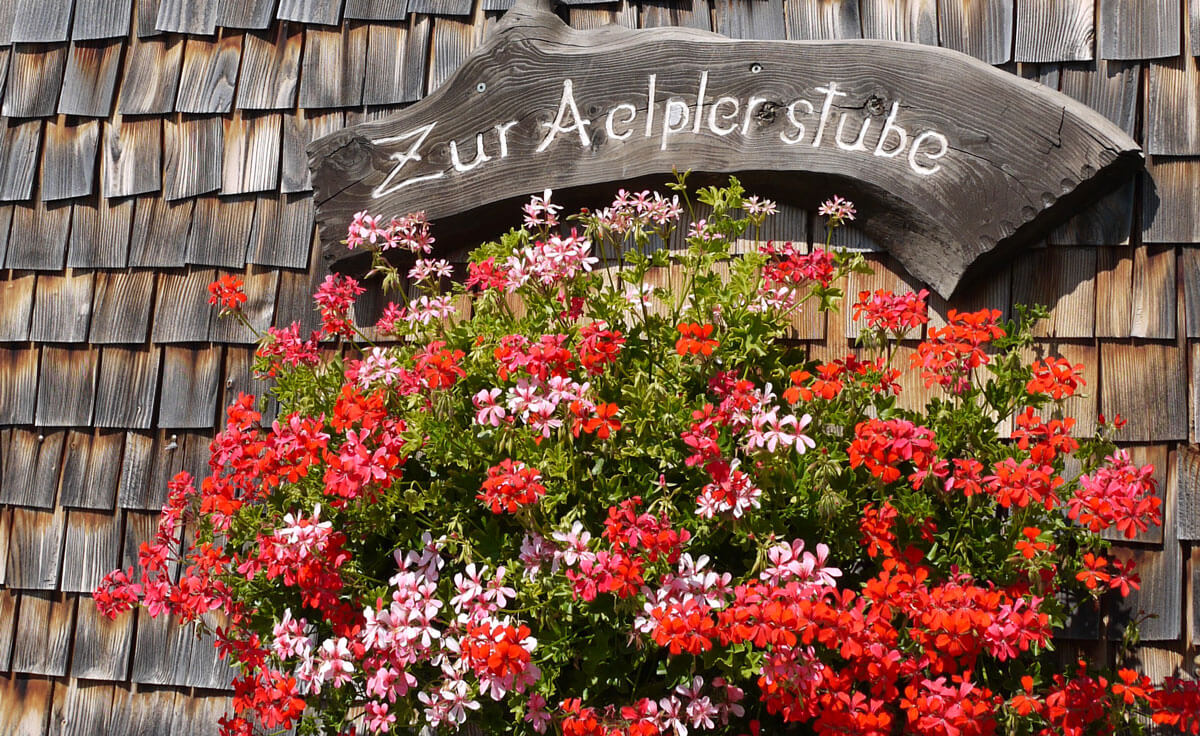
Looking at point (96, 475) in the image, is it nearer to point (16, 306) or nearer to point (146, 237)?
point (16, 306)

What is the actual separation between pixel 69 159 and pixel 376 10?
1124 mm

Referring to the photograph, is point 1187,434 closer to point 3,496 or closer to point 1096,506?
point 1096,506

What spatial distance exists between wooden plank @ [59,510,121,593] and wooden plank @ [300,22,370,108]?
4.56 feet

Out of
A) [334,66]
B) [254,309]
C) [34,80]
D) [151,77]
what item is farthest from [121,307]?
[334,66]

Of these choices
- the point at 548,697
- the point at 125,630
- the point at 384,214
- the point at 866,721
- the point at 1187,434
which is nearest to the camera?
the point at 866,721

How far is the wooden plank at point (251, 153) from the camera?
280 cm

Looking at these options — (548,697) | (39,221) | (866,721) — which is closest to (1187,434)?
(866,721)

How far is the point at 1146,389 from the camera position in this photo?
218 centimetres

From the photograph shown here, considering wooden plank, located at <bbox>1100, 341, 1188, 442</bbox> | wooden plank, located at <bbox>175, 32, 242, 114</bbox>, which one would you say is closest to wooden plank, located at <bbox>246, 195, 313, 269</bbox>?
wooden plank, located at <bbox>175, 32, 242, 114</bbox>

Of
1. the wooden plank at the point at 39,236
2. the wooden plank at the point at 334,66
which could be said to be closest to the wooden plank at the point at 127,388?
the wooden plank at the point at 39,236

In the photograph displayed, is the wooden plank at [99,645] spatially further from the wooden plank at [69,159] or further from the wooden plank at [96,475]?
the wooden plank at [69,159]

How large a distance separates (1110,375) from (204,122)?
2593 mm

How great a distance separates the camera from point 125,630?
9.18 ft

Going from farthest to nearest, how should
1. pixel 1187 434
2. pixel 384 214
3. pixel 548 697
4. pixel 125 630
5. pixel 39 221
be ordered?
1. pixel 39 221
2. pixel 125 630
3. pixel 384 214
4. pixel 1187 434
5. pixel 548 697
